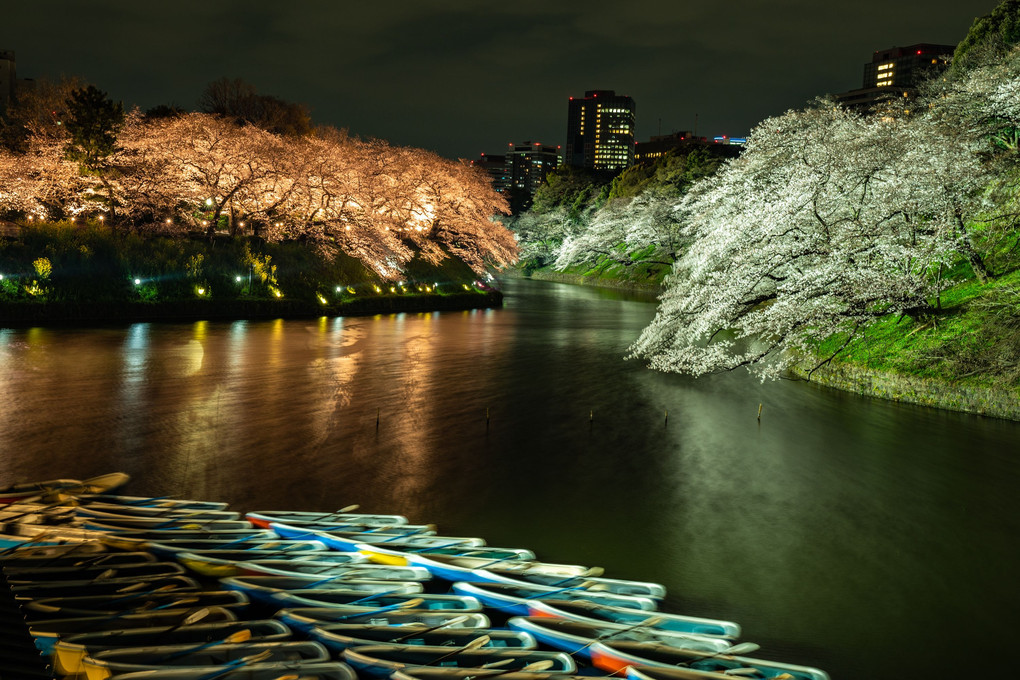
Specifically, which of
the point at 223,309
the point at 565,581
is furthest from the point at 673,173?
the point at 565,581

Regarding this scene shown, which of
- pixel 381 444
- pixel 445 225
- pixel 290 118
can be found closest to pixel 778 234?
pixel 381 444

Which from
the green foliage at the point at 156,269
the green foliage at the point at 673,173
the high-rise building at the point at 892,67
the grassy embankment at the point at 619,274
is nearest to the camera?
the green foliage at the point at 156,269

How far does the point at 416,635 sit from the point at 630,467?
22.9 feet

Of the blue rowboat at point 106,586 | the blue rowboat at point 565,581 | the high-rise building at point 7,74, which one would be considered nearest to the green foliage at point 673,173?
the blue rowboat at point 565,581

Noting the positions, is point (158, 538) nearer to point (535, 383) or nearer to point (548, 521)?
point (548, 521)

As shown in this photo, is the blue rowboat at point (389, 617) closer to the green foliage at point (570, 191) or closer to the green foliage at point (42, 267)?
the green foliage at point (42, 267)

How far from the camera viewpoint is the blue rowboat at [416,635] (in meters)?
5.27

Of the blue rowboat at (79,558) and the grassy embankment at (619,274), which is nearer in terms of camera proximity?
the blue rowboat at (79,558)

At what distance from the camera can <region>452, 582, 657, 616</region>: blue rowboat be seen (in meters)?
6.12

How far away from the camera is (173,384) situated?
16.7 meters

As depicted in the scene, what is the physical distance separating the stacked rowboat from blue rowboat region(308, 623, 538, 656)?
1cm

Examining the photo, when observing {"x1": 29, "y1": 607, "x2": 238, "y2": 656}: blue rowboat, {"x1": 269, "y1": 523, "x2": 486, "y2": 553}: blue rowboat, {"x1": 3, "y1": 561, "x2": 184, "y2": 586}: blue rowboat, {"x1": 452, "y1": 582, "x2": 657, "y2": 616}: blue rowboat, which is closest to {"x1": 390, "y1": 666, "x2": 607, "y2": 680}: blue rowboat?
{"x1": 452, "y1": 582, "x2": 657, "y2": 616}: blue rowboat

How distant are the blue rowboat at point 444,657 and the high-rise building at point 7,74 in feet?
302

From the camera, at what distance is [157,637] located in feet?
16.7
